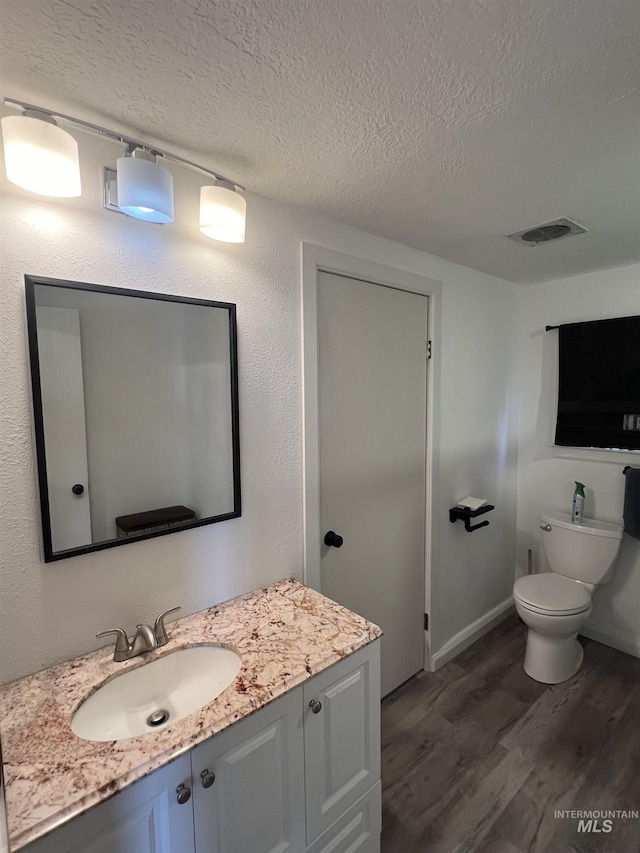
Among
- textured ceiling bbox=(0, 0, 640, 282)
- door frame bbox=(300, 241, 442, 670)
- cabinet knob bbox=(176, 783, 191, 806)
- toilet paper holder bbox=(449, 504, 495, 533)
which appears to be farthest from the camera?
toilet paper holder bbox=(449, 504, 495, 533)

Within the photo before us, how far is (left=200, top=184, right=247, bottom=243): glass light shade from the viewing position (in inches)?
Result: 45.4

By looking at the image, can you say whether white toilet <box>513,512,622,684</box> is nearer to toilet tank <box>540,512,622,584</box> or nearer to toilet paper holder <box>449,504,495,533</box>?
toilet tank <box>540,512,622,584</box>

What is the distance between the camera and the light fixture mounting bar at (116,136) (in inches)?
35.4

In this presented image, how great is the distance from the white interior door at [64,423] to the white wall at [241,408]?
0.04 m

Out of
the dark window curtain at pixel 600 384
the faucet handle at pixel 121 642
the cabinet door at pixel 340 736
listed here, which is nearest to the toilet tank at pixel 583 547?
the dark window curtain at pixel 600 384

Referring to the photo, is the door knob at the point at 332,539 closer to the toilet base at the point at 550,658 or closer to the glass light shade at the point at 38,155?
the toilet base at the point at 550,658

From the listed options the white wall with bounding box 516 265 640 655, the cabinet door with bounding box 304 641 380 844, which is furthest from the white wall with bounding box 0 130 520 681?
the white wall with bounding box 516 265 640 655

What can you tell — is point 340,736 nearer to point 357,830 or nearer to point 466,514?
point 357,830

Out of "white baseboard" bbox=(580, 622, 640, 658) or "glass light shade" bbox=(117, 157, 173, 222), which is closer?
"glass light shade" bbox=(117, 157, 173, 222)

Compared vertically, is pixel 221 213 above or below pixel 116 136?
below

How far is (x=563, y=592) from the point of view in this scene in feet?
7.14

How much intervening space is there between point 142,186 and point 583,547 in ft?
8.73

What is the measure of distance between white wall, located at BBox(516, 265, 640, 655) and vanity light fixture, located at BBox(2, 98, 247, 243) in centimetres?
216

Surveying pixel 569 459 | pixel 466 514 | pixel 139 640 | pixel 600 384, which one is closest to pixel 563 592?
pixel 466 514
